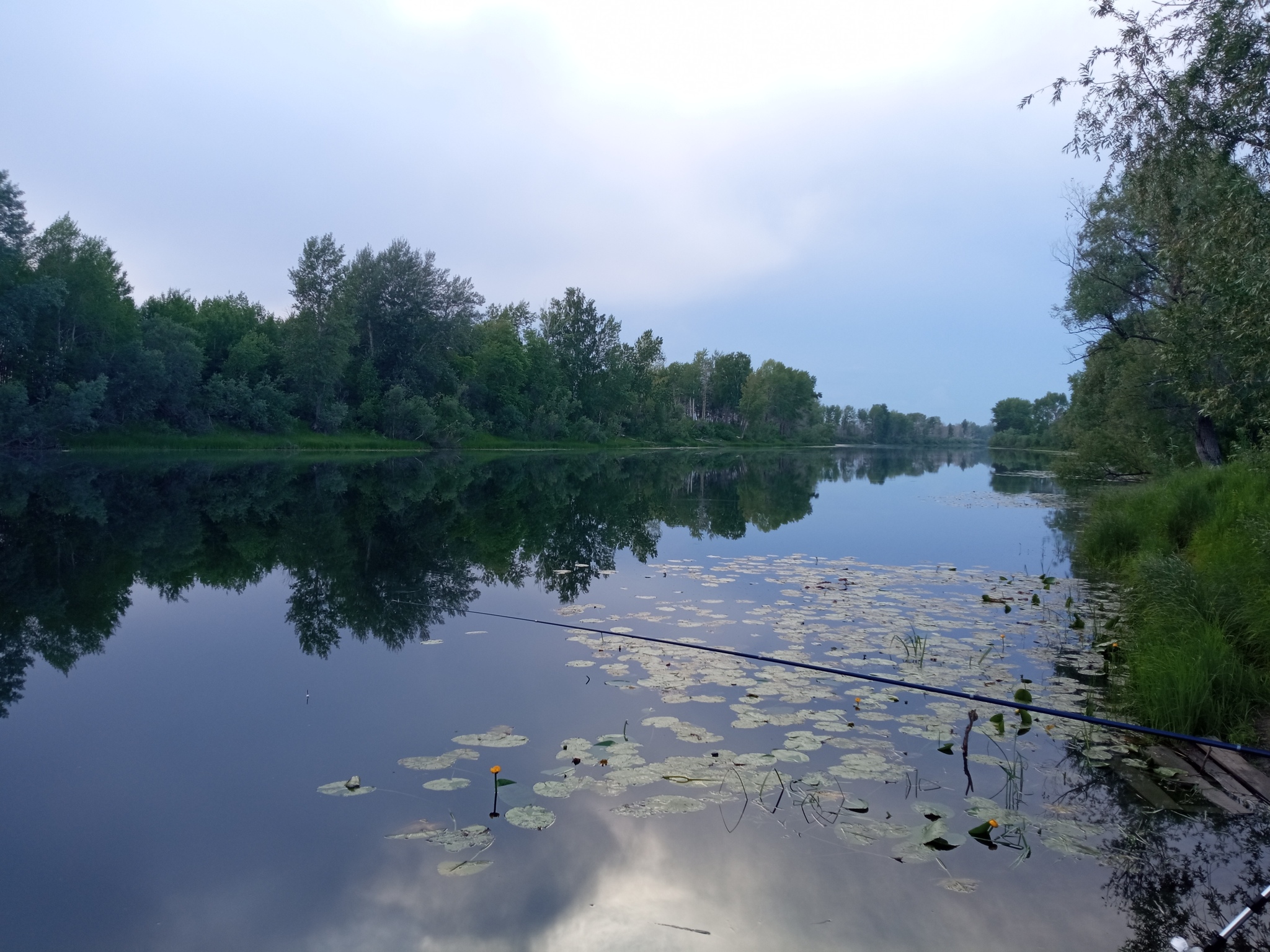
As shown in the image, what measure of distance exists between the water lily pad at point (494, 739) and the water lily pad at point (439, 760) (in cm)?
14

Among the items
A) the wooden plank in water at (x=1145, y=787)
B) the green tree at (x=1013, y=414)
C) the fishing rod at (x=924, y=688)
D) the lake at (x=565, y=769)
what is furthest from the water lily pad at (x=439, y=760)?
the green tree at (x=1013, y=414)

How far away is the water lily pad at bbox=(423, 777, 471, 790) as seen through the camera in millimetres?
5164

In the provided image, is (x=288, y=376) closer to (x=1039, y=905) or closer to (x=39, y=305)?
(x=39, y=305)

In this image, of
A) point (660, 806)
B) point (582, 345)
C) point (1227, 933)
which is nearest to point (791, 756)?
point (660, 806)

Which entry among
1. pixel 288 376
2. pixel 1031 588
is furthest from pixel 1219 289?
pixel 288 376

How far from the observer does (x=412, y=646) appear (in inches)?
340

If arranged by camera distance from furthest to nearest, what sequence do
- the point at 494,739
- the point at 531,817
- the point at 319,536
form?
the point at 319,536
the point at 494,739
the point at 531,817

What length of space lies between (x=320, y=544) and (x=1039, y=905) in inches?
539

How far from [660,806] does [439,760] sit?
5.46 ft

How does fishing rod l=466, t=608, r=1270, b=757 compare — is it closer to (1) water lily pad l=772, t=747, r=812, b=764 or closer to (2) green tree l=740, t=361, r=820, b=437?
(1) water lily pad l=772, t=747, r=812, b=764

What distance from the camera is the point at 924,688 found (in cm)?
625

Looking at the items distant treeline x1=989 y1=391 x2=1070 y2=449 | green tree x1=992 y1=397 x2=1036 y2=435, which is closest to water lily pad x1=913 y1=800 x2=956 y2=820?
distant treeline x1=989 y1=391 x2=1070 y2=449

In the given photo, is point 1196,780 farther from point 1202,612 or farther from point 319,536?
point 319,536

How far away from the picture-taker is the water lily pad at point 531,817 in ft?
15.4
